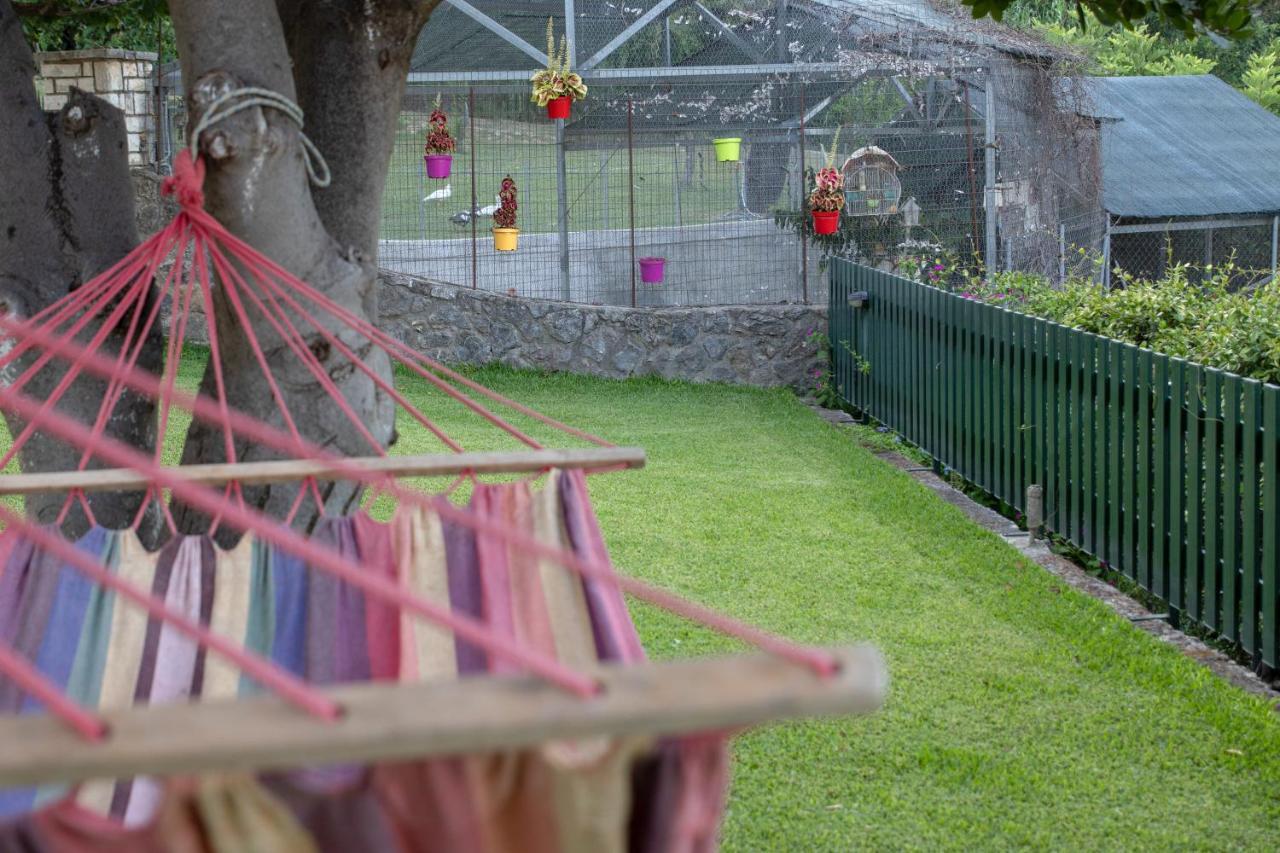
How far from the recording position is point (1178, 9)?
293 centimetres

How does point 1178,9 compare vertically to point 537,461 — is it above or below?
above

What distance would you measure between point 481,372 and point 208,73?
7695 millimetres

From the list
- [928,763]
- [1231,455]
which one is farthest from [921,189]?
[928,763]

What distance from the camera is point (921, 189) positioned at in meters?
10.2

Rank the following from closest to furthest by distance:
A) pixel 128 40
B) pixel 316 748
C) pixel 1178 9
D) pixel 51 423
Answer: pixel 316 748
pixel 51 423
pixel 1178 9
pixel 128 40

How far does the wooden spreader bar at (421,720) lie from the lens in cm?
106

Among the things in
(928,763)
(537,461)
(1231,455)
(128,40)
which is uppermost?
(128,40)

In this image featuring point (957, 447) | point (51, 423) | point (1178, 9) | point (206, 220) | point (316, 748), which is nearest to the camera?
point (316, 748)

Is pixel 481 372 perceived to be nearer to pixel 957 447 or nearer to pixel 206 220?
pixel 957 447

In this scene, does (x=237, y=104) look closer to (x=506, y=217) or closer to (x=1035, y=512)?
(x=1035, y=512)

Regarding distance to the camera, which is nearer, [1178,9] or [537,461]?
[537,461]

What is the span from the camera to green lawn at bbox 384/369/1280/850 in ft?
11.2

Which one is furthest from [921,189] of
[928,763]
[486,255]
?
[928,763]

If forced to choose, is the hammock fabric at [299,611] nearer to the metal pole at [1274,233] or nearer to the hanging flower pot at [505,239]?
the hanging flower pot at [505,239]
